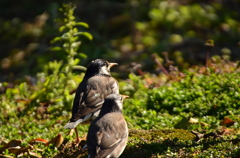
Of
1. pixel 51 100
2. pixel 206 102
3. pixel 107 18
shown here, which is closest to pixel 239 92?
pixel 206 102

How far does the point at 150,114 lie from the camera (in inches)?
320

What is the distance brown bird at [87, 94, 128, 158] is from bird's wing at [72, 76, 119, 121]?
0.63 meters

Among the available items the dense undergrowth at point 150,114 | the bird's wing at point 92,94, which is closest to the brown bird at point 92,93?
the bird's wing at point 92,94

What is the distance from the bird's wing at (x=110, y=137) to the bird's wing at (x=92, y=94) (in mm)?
934

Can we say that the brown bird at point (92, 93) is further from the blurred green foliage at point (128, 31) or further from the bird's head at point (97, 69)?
the blurred green foliage at point (128, 31)

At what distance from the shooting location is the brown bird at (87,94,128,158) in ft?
17.5

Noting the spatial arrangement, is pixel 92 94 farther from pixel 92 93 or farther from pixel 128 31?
pixel 128 31

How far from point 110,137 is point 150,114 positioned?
2.72 metres

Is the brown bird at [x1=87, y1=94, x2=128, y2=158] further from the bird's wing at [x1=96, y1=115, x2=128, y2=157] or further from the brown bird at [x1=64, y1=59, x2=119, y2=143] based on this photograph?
the brown bird at [x1=64, y1=59, x2=119, y2=143]

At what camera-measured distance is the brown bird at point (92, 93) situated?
658 cm

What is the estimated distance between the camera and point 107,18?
1545 cm

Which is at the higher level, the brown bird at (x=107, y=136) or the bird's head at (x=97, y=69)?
the bird's head at (x=97, y=69)

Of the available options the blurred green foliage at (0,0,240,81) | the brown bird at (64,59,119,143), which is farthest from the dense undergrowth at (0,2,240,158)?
the blurred green foliage at (0,0,240,81)

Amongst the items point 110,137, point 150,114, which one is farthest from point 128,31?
point 110,137
